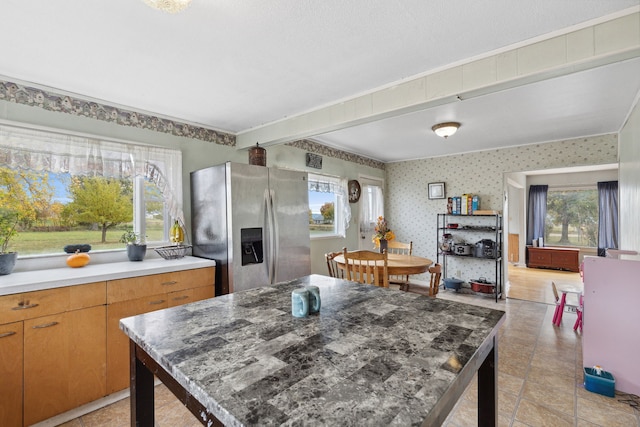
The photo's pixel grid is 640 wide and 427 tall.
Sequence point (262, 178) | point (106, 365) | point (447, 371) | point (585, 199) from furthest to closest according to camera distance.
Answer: point (585, 199)
point (262, 178)
point (106, 365)
point (447, 371)

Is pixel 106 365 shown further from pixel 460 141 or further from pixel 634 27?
pixel 460 141

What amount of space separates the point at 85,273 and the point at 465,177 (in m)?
5.17

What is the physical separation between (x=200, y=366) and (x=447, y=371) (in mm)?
685

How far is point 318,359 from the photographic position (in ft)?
2.84

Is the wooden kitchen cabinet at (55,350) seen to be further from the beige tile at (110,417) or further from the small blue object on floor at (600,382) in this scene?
the small blue object on floor at (600,382)

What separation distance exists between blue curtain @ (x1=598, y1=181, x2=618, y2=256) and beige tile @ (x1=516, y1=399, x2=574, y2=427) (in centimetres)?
634

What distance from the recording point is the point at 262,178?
2.91 m

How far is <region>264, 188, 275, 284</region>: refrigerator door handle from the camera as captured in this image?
2.93 m

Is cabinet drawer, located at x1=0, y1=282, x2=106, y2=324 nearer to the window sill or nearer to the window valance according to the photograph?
the window sill

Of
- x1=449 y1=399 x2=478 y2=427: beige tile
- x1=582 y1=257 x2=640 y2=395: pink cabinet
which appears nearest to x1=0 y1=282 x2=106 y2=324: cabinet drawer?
x1=449 y1=399 x2=478 y2=427: beige tile

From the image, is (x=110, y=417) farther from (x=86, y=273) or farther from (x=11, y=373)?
(x=86, y=273)

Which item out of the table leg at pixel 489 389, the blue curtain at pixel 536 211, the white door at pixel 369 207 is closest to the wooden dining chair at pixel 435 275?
the table leg at pixel 489 389

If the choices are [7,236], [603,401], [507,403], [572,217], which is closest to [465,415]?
[507,403]

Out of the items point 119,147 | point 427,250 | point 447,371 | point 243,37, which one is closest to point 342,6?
point 243,37
